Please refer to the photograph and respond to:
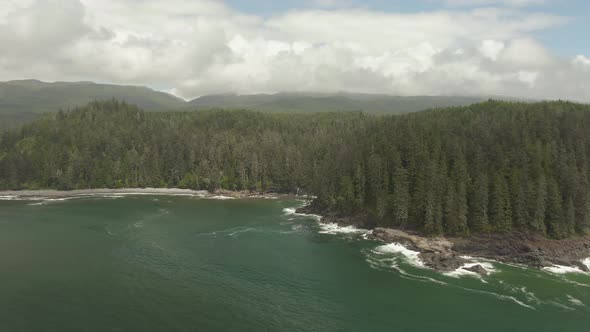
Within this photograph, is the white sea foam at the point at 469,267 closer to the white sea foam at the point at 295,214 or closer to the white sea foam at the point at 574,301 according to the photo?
the white sea foam at the point at 574,301

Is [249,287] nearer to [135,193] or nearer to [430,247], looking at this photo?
[430,247]

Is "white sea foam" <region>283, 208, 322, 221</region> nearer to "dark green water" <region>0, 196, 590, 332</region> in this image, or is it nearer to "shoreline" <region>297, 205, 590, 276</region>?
"dark green water" <region>0, 196, 590, 332</region>

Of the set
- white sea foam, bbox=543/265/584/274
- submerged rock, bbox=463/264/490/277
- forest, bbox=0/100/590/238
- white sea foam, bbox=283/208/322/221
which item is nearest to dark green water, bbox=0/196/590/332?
white sea foam, bbox=543/265/584/274

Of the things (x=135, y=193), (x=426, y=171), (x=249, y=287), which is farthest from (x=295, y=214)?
(x=135, y=193)

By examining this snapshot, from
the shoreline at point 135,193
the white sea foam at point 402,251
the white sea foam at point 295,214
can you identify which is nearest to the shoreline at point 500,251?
the white sea foam at point 402,251

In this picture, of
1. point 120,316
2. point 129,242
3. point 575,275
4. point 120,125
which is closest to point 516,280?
point 575,275
